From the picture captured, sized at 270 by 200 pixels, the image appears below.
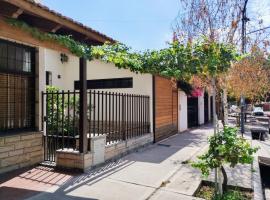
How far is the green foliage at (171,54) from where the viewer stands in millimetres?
5727

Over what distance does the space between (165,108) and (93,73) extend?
363 cm

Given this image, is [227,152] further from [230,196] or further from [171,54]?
[171,54]

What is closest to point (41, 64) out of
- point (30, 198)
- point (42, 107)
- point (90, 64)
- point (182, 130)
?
point (42, 107)

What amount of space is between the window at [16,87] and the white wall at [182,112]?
Answer: 9267 mm

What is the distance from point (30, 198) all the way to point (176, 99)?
1093 centimetres

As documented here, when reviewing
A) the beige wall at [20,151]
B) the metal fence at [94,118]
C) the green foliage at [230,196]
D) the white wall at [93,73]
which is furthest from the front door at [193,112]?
the green foliage at [230,196]

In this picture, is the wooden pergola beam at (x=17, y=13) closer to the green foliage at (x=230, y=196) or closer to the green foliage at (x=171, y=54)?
the green foliage at (x=171, y=54)

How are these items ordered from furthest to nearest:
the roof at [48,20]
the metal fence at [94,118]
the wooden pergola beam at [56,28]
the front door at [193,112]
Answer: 1. the front door at [193,112]
2. the metal fence at [94,118]
3. the wooden pergola beam at [56,28]
4. the roof at [48,20]

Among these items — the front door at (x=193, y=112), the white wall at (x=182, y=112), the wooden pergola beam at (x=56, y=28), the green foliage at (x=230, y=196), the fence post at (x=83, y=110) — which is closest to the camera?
the green foliage at (x=230, y=196)

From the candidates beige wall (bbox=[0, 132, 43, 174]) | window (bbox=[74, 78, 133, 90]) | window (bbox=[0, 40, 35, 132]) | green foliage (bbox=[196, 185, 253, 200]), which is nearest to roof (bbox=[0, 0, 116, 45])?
window (bbox=[0, 40, 35, 132])

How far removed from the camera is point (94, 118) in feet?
26.9

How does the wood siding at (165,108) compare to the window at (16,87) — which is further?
the wood siding at (165,108)

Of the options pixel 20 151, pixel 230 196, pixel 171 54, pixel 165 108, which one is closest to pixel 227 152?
pixel 230 196

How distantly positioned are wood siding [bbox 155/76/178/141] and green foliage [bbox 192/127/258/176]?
7.04 metres
